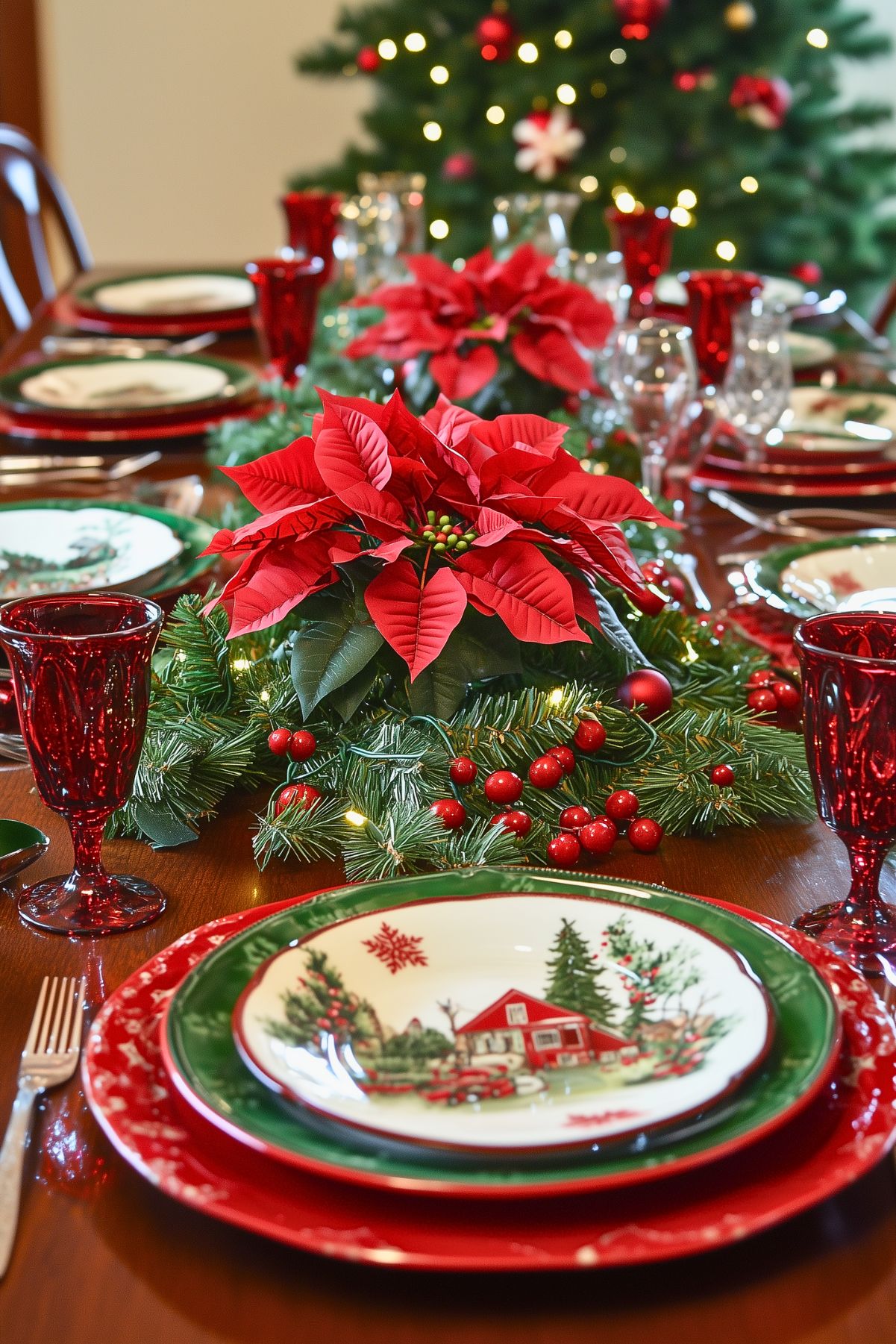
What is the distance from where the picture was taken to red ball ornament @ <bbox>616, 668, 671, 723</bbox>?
72cm

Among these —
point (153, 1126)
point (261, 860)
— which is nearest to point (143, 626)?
point (261, 860)

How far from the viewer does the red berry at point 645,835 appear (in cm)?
67

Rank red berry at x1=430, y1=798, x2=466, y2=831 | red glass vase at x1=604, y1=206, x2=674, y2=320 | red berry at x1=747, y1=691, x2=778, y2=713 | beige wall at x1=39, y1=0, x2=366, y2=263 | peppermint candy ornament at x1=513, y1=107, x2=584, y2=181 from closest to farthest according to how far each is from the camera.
A: red berry at x1=430, y1=798, x2=466, y2=831 < red berry at x1=747, y1=691, x2=778, y2=713 < red glass vase at x1=604, y1=206, x2=674, y2=320 < peppermint candy ornament at x1=513, y1=107, x2=584, y2=181 < beige wall at x1=39, y1=0, x2=366, y2=263

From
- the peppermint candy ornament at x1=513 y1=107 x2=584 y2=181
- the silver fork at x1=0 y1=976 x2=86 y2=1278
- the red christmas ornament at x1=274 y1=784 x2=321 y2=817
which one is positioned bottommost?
the peppermint candy ornament at x1=513 y1=107 x2=584 y2=181

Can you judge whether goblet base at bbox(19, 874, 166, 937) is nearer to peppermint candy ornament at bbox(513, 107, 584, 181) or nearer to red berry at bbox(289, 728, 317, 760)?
red berry at bbox(289, 728, 317, 760)

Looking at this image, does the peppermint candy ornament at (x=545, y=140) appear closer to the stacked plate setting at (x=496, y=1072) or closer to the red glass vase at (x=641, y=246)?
the red glass vase at (x=641, y=246)

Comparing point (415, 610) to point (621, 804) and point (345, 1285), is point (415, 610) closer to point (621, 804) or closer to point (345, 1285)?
point (621, 804)

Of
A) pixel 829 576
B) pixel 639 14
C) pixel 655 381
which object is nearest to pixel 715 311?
pixel 655 381

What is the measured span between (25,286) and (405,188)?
7.72 ft

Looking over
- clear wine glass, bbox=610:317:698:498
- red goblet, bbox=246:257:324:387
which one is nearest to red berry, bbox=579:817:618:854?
clear wine glass, bbox=610:317:698:498

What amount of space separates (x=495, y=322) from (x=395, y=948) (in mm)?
803

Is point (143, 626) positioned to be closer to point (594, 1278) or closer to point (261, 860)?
point (261, 860)

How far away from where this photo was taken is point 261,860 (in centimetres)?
67

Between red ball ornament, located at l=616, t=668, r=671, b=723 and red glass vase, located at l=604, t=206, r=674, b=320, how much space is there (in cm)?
98
